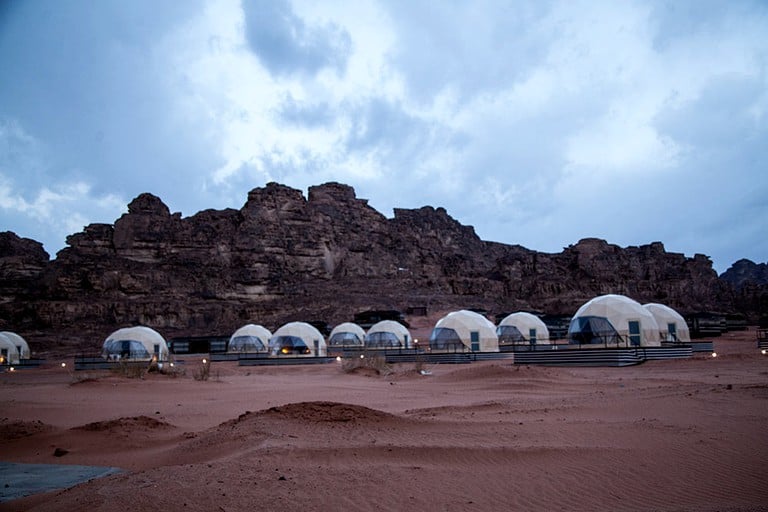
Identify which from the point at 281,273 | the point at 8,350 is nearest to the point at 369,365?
the point at 8,350

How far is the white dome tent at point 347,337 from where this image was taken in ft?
145

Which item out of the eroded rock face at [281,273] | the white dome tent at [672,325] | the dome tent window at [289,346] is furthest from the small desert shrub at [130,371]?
the eroded rock face at [281,273]

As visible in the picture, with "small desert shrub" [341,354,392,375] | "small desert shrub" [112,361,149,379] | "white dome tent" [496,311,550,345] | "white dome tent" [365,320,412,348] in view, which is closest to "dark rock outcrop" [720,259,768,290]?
"white dome tent" [496,311,550,345]

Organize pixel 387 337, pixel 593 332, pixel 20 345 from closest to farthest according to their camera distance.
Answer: pixel 593 332
pixel 387 337
pixel 20 345

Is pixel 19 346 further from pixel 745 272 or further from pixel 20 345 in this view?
pixel 745 272

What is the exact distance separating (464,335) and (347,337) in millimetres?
14262

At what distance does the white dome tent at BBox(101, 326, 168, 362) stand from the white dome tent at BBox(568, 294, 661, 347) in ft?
90.3

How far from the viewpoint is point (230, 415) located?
10.3 metres

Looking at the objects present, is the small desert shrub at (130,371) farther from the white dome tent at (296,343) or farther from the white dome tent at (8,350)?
the white dome tent at (8,350)

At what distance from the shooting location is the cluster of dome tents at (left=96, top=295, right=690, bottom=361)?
26.7 m

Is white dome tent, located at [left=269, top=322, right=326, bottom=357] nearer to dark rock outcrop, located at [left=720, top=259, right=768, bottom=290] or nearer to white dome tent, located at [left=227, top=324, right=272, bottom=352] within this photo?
white dome tent, located at [left=227, top=324, right=272, bottom=352]

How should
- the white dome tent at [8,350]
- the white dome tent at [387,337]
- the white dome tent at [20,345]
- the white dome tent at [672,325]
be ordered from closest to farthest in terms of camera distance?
the white dome tent at [672,325], the white dome tent at [8,350], the white dome tent at [387,337], the white dome tent at [20,345]

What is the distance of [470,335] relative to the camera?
33969 millimetres

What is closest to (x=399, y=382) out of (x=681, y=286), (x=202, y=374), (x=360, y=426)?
(x=202, y=374)
